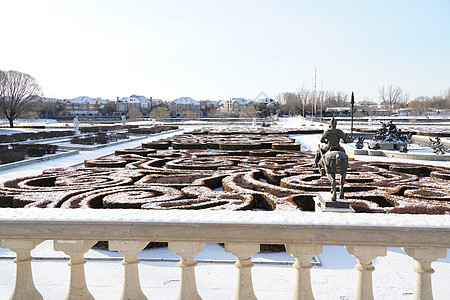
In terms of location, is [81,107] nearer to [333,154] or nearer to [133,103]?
[133,103]

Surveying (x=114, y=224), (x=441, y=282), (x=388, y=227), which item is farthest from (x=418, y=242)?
(x=441, y=282)

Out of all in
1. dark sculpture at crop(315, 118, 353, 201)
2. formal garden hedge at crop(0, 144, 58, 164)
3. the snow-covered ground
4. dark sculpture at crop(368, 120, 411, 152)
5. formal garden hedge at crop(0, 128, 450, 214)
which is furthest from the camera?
dark sculpture at crop(368, 120, 411, 152)

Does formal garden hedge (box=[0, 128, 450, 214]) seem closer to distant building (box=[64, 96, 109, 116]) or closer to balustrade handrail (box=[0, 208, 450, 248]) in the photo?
balustrade handrail (box=[0, 208, 450, 248])

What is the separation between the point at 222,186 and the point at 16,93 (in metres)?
49.8

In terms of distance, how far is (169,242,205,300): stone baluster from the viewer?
7.09ft

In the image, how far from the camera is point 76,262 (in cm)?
221

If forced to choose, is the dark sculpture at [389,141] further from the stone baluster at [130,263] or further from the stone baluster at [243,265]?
the stone baluster at [130,263]

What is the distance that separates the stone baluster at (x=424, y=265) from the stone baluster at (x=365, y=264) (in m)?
0.18

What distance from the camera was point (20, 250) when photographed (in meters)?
2.18

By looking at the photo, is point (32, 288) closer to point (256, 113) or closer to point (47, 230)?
point (47, 230)

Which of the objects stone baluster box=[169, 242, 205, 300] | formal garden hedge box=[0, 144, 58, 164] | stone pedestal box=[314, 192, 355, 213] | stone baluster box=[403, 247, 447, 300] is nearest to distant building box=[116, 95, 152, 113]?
formal garden hedge box=[0, 144, 58, 164]

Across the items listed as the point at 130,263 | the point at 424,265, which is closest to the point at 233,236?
the point at 130,263

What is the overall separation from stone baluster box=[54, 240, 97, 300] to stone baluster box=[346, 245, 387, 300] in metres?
1.59

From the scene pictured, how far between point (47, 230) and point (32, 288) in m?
0.43
